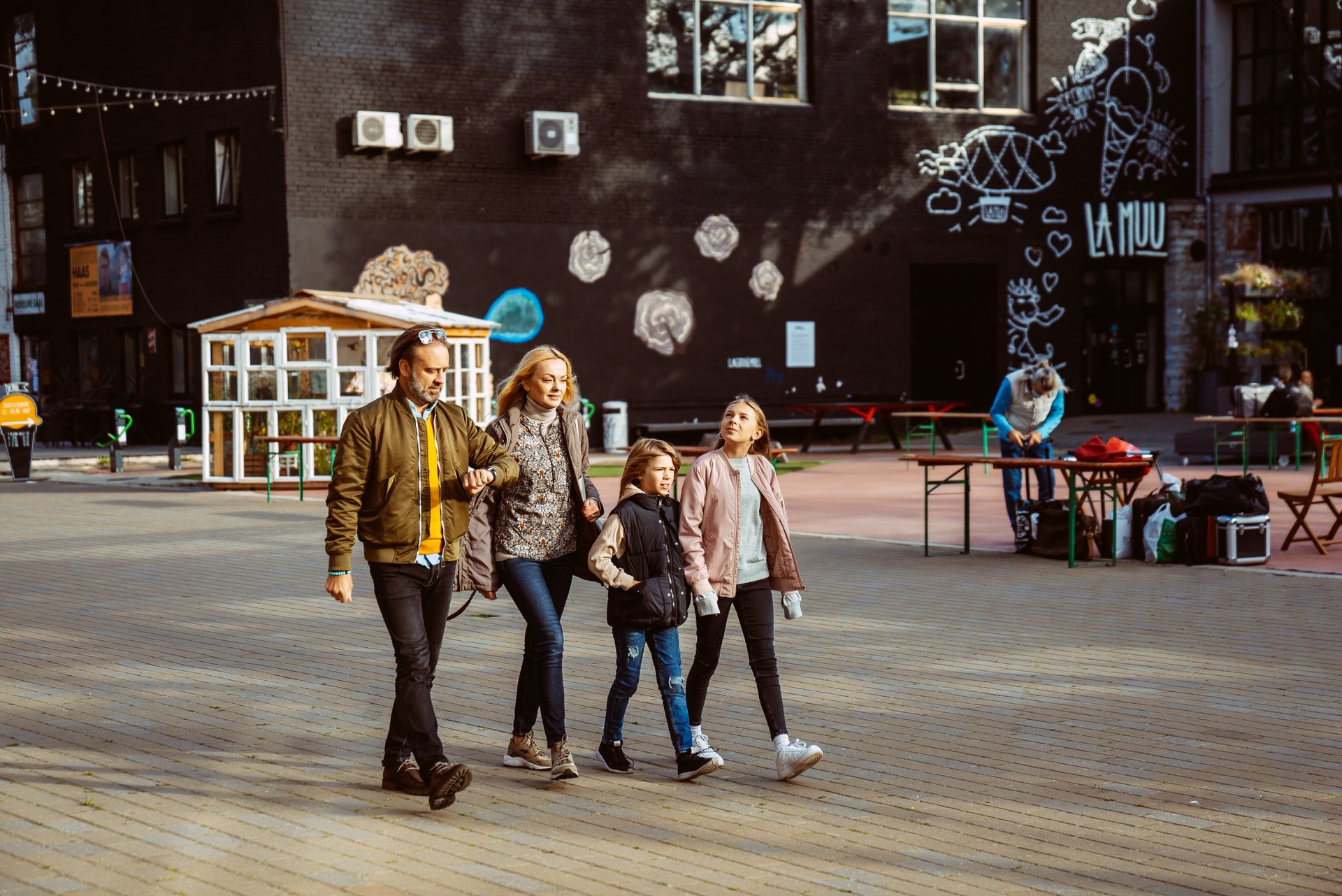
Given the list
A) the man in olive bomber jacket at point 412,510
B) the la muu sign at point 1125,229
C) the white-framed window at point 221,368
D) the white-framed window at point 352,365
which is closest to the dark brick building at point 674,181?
the la muu sign at point 1125,229

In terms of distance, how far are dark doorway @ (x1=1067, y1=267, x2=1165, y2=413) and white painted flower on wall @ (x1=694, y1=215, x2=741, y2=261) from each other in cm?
815

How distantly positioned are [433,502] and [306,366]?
52.2 feet

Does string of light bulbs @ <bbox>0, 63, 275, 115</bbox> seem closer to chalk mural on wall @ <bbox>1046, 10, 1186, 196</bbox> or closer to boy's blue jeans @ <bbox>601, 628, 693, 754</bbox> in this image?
chalk mural on wall @ <bbox>1046, 10, 1186, 196</bbox>

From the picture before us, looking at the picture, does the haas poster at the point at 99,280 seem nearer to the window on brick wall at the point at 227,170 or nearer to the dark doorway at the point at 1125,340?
the window on brick wall at the point at 227,170

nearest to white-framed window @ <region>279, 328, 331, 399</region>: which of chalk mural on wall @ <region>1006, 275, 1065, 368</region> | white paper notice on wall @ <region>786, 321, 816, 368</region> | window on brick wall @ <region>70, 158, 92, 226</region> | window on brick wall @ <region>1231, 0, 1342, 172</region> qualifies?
white paper notice on wall @ <region>786, 321, 816, 368</region>

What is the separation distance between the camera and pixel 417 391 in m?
5.84

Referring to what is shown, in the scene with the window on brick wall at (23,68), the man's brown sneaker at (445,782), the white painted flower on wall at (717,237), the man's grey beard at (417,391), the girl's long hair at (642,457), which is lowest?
the man's brown sneaker at (445,782)

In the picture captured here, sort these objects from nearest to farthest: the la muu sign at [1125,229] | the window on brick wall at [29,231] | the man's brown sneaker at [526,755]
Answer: the man's brown sneaker at [526,755]
the la muu sign at [1125,229]
the window on brick wall at [29,231]

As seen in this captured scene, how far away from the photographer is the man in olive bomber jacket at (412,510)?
18.7ft

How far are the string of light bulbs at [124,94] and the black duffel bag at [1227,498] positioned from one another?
18213mm

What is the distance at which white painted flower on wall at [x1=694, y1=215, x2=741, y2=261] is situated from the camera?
97.0 feet

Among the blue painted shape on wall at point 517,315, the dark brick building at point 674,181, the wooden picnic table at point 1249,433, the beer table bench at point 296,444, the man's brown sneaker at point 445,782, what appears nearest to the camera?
the man's brown sneaker at point 445,782

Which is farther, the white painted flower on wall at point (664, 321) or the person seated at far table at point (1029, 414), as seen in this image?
the white painted flower on wall at point (664, 321)

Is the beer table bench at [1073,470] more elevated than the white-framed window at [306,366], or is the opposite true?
the white-framed window at [306,366]
